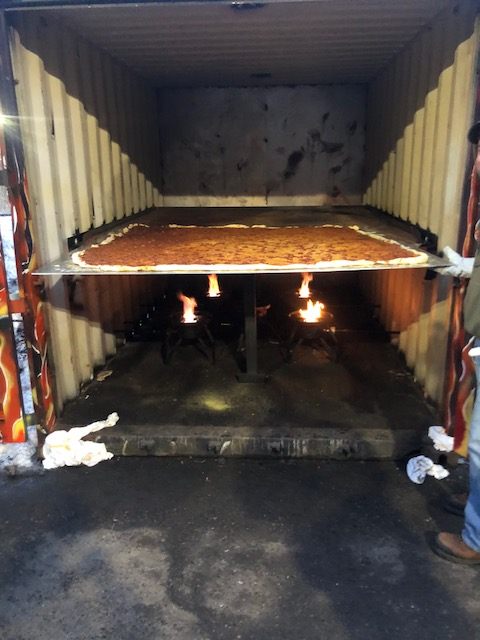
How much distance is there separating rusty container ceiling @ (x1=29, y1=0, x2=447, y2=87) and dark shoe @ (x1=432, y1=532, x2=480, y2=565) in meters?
3.52

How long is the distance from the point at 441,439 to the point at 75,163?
385 centimetres

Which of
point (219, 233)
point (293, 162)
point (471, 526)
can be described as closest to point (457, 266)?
point (471, 526)

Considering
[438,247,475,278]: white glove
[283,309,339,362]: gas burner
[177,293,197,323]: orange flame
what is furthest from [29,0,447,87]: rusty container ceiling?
[283,309,339,362]: gas burner

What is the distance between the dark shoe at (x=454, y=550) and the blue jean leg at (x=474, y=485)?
0.05m

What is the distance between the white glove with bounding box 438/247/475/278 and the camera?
374 centimetres

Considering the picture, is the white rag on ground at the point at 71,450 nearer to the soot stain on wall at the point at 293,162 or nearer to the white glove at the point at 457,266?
the white glove at the point at 457,266

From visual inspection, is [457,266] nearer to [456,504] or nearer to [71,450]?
[456,504]

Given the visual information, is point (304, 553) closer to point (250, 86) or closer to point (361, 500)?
point (361, 500)

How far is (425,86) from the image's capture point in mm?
4941

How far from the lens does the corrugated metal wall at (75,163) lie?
13.4ft

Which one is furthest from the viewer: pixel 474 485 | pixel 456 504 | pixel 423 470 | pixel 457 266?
pixel 423 470

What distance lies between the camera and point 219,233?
5.75 m

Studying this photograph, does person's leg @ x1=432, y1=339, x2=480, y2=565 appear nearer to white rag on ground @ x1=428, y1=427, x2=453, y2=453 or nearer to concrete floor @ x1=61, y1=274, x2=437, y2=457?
white rag on ground @ x1=428, y1=427, x2=453, y2=453

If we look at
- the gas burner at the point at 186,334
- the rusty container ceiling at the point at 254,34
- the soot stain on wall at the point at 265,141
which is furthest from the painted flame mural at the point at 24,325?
the soot stain on wall at the point at 265,141
